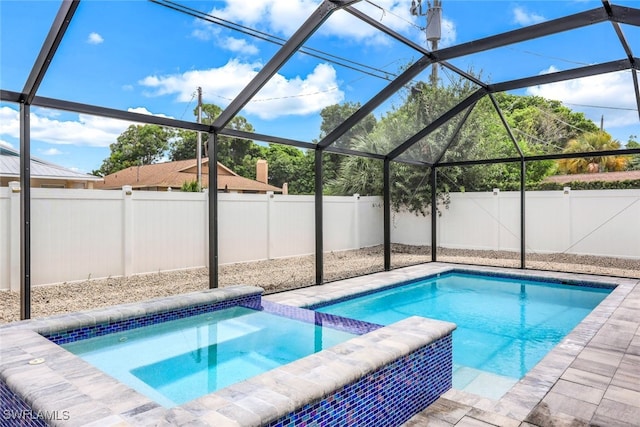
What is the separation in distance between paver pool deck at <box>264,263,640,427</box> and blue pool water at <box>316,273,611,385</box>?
1.70ft

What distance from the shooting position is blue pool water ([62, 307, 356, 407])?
12.1 ft

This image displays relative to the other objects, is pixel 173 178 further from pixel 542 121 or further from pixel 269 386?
pixel 269 386

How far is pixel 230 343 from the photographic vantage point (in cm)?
458

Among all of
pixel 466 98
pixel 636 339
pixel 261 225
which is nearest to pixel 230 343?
pixel 636 339

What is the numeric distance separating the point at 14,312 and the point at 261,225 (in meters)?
5.00

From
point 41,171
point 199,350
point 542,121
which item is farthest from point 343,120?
point 41,171

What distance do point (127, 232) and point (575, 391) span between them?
6.63 m

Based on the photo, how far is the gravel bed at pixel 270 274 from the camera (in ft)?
19.5

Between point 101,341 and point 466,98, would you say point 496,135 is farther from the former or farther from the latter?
point 101,341

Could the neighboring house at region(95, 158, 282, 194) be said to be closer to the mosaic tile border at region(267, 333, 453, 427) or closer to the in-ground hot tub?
the in-ground hot tub

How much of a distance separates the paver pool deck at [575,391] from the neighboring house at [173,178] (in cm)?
1355

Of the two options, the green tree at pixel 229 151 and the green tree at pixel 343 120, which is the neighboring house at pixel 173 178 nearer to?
the green tree at pixel 229 151

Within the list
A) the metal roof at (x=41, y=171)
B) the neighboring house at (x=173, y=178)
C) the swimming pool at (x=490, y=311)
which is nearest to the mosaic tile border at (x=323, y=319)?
the swimming pool at (x=490, y=311)

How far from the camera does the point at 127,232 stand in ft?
23.4
